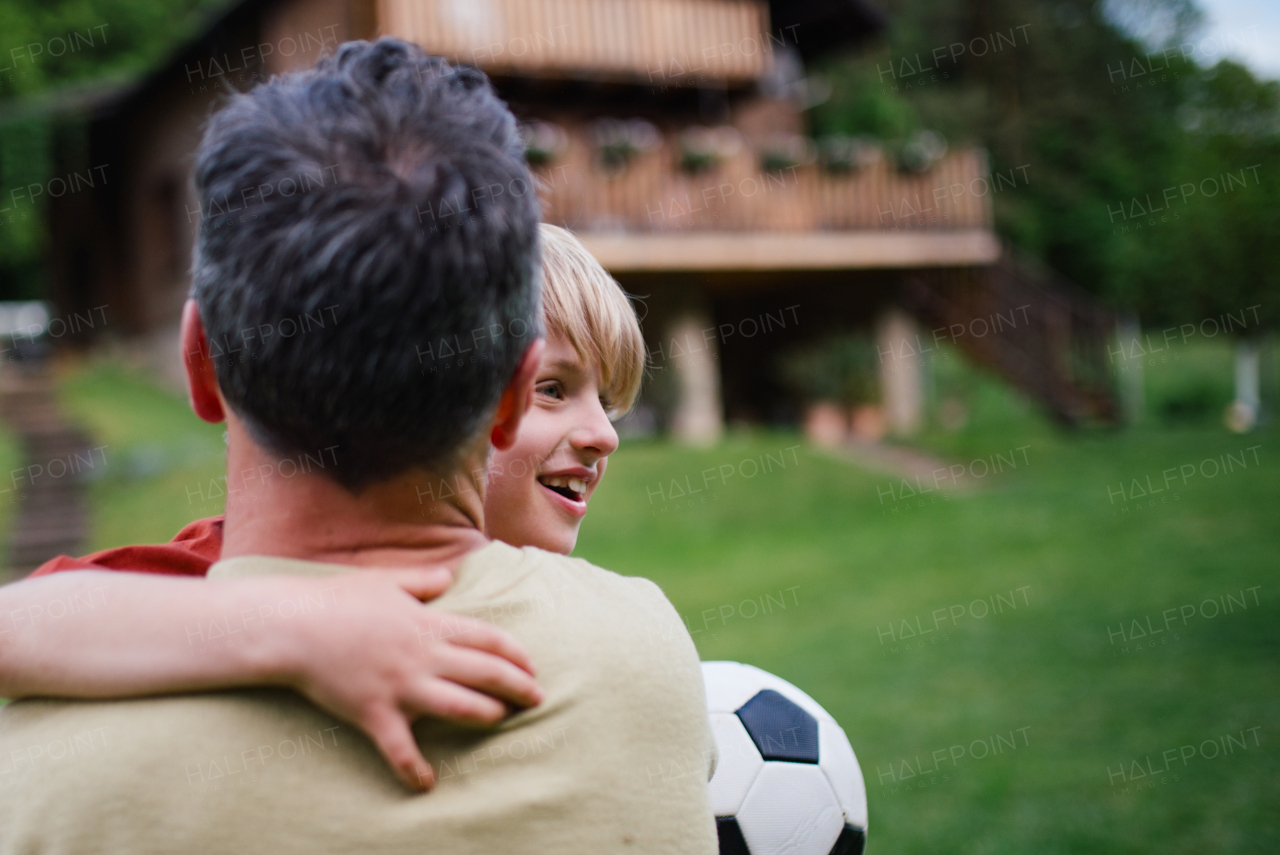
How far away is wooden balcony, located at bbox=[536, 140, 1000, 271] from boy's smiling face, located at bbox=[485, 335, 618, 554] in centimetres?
1139

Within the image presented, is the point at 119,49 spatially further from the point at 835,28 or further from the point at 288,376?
the point at 288,376

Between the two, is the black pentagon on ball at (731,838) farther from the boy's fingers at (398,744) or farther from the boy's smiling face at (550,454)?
the boy's fingers at (398,744)

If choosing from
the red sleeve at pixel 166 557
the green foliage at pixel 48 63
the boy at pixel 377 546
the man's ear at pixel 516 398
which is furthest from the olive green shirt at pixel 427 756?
the green foliage at pixel 48 63

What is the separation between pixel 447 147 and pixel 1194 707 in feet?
17.8

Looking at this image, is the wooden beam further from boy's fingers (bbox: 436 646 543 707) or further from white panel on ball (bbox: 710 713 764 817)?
boy's fingers (bbox: 436 646 543 707)

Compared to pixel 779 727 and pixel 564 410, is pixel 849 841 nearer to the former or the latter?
pixel 779 727

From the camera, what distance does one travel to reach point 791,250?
15336 millimetres

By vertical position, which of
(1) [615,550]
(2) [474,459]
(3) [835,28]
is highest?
(2) [474,459]

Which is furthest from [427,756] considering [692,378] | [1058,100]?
[1058,100]

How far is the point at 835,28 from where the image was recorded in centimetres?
1816

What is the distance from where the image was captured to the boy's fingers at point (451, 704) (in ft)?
3.33

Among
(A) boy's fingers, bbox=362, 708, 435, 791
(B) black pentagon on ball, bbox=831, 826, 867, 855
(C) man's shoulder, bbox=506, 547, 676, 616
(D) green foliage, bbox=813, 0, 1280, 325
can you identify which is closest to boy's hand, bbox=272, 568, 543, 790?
(A) boy's fingers, bbox=362, 708, 435, 791

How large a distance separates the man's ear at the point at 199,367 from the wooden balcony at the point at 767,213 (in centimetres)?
1222

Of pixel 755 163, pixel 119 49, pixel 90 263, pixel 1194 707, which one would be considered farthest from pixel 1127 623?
pixel 119 49
